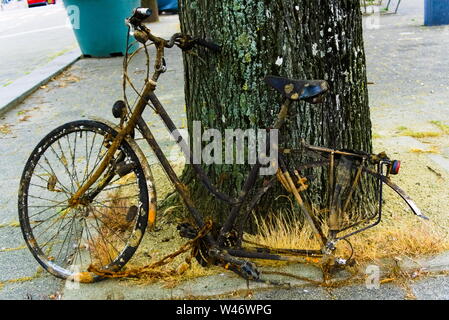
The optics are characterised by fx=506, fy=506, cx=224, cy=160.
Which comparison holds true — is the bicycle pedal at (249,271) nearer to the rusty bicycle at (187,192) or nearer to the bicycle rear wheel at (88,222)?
the rusty bicycle at (187,192)

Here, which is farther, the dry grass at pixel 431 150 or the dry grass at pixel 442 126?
the dry grass at pixel 442 126

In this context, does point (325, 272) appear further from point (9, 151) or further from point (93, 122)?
point (9, 151)

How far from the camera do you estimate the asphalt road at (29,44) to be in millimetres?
9055

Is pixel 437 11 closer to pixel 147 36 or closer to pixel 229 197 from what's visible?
pixel 229 197

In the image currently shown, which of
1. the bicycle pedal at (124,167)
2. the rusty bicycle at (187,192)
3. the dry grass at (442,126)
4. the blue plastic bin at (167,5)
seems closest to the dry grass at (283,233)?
the rusty bicycle at (187,192)

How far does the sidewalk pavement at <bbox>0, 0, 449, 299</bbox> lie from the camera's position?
2604 mm

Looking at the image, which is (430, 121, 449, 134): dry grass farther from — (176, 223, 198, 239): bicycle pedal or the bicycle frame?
(176, 223, 198, 239): bicycle pedal

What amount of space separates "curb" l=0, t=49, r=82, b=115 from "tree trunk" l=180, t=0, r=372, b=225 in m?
4.36

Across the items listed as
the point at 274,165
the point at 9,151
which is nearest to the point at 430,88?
the point at 274,165

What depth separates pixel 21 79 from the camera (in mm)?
7910

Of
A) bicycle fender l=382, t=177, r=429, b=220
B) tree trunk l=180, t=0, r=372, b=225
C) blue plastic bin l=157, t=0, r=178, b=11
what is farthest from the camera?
blue plastic bin l=157, t=0, r=178, b=11

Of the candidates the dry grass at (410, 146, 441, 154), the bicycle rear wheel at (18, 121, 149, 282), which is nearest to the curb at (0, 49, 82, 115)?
the bicycle rear wheel at (18, 121, 149, 282)

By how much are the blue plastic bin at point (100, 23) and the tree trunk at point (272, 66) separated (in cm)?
683

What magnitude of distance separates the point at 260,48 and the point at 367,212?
125 cm
